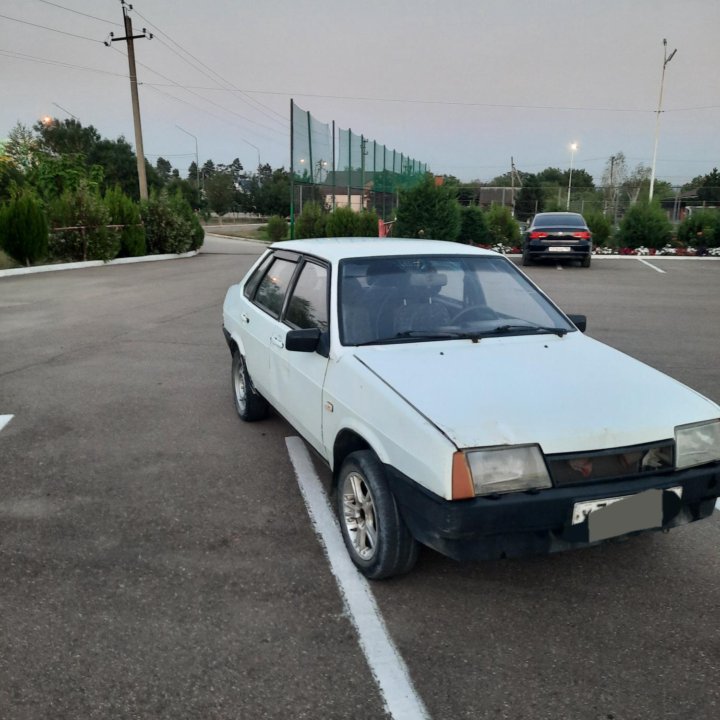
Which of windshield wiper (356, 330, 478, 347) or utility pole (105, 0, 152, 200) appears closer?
windshield wiper (356, 330, 478, 347)

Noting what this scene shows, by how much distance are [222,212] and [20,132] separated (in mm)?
35389

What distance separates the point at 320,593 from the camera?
10.0 ft

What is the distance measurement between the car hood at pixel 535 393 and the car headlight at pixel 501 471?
0.15 feet

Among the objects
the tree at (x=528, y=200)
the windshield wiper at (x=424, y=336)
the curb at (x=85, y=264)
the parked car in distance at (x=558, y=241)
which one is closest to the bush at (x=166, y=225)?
the curb at (x=85, y=264)

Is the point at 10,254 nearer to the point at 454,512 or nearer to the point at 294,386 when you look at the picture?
the point at 294,386

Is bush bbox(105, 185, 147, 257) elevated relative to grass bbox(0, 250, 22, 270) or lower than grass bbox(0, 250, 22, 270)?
elevated

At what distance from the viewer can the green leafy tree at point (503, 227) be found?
2861 cm

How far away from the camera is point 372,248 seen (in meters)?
4.30

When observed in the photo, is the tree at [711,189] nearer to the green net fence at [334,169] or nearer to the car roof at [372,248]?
the green net fence at [334,169]

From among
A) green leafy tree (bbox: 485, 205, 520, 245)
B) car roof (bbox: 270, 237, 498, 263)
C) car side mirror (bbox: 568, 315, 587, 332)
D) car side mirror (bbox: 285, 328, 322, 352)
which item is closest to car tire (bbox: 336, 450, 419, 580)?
car side mirror (bbox: 285, 328, 322, 352)

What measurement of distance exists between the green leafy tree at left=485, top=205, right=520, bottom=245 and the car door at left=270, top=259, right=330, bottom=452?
2539 cm

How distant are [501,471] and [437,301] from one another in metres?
1.59

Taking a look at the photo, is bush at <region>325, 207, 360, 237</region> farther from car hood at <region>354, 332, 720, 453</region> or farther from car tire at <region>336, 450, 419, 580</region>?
car tire at <region>336, 450, 419, 580</region>

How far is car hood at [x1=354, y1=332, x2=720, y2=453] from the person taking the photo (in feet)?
8.92
